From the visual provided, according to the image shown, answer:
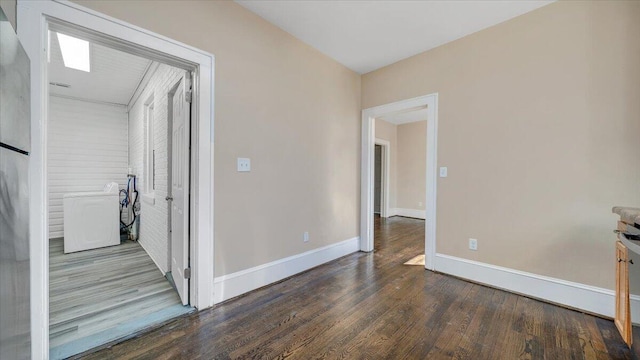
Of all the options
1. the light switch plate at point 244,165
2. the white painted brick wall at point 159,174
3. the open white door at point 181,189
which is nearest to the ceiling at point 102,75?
the white painted brick wall at point 159,174

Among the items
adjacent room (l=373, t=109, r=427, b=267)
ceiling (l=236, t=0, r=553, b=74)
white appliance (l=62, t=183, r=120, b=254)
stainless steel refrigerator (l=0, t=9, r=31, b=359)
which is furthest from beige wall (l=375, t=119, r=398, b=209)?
stainless steel refrigerator (l=0, t=9, r=31, b=359)

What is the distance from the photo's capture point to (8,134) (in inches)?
31.9

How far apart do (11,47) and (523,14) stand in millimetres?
3580

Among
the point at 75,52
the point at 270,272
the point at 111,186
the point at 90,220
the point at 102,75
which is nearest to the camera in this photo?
the point at 270,272

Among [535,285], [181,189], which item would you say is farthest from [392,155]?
[181,189]

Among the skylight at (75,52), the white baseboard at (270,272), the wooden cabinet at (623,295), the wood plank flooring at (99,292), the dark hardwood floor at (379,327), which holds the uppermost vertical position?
the skylight at (75,52)

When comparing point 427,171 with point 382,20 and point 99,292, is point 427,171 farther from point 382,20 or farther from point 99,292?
point 99,292

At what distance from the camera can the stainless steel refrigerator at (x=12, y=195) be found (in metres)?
0.74

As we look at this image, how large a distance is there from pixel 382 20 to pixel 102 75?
404cm

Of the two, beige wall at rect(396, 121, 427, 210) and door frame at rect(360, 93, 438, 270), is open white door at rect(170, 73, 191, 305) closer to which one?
door frame at rect(360, 93, 438, 270)

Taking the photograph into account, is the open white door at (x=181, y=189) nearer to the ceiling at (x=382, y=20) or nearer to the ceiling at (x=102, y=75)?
the ceiling at (x=382, y=20)

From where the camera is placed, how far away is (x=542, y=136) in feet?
7.67

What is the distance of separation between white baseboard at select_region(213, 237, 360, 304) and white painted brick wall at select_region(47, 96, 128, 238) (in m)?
4.49

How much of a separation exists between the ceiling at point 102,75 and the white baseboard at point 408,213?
20.9ft
